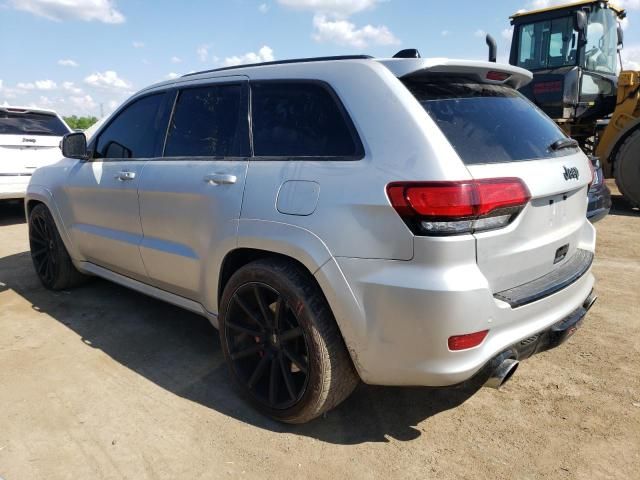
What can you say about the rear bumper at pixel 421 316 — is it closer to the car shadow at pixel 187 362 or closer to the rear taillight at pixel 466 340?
the rear taillight at pixel 466 340

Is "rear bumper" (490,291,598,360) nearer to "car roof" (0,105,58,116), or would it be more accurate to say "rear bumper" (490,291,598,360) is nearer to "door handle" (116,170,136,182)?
"door handle" (116,170,136,182)

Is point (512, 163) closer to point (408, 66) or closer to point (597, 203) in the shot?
point (408, 66)

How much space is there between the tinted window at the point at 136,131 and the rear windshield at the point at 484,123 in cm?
191

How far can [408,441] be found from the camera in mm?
2607

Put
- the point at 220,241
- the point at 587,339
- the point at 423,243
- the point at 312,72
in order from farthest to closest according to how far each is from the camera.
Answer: the point at 587,339 → the point at 220,241 → the point at 312,72 → the point at 423,243

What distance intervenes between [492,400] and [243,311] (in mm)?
1451

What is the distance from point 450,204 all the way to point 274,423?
1.50 metres

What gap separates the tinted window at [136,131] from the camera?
11.8 feet

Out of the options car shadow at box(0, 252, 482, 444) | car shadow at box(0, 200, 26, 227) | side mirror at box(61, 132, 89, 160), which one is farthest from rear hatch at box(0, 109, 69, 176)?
side mirror at box(61, 132, 89, 160)

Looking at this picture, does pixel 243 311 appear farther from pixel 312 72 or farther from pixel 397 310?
Result: pixel 312 72

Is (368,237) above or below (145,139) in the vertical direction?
below

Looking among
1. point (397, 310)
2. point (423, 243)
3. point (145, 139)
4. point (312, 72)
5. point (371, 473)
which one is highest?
point (312, 72)

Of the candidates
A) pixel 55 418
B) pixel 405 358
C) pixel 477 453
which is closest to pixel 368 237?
pixel 405 358

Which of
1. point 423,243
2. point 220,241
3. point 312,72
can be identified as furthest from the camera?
point 220,241
